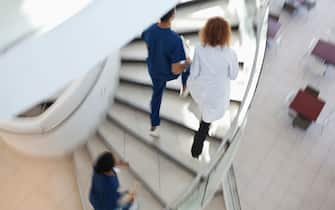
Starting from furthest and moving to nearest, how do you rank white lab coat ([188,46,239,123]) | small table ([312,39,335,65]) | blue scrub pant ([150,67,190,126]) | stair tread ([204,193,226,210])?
1. small table ([312,39,335,65])
2. stair tread ([204,193,226,210])
3. blue scrub pant ([150,67,190,126])
4. white lab coat ([188,46,239,123])

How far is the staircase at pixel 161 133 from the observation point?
20.4 ft

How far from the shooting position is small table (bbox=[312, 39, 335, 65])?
30.1ft

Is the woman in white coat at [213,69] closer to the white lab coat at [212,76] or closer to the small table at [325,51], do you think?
the white lab coat at [212,76]

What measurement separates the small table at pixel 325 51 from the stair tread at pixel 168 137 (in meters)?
4.03

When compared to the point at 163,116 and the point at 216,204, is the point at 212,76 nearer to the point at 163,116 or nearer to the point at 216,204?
the point at 163,116

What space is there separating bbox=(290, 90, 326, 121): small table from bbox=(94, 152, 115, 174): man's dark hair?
4.65 m

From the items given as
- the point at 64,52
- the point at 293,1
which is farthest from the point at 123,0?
the point at 293,1

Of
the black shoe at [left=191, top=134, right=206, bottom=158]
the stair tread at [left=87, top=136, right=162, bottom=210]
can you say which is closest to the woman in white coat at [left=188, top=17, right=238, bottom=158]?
the black shoe at [left=191, top=134, right=206, bottom=158]

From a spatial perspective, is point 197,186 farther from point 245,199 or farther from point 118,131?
point 245,199

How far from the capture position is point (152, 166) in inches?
256

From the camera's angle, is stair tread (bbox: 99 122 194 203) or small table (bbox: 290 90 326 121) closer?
stair tread (bbox: 99 122 194 203)

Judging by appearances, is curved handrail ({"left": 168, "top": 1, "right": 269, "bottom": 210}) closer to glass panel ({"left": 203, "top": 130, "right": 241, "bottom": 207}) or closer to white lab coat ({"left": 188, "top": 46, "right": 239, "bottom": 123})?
glass panel ({"left": 203, "top": 130, "right": 241, "bottom": 207})

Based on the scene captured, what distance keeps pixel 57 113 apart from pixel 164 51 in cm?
215

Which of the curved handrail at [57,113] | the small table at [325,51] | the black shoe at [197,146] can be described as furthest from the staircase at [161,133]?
the small table at [325,51]
